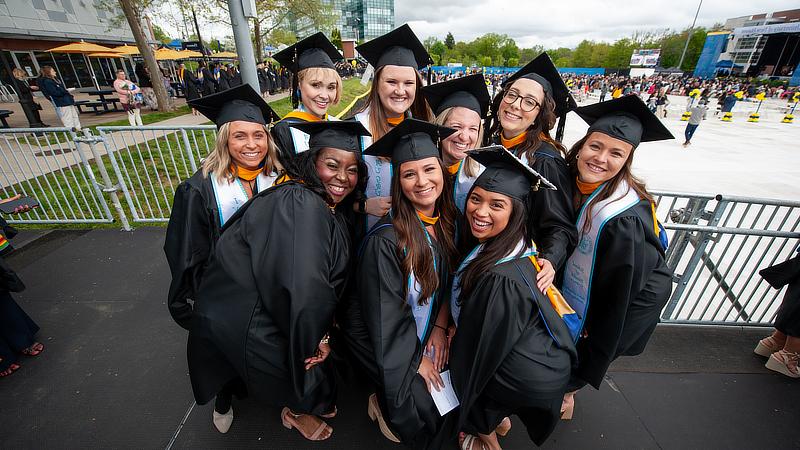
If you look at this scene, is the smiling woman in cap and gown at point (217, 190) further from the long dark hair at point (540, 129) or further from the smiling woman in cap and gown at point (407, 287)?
the long dark hair at point (540, 129)

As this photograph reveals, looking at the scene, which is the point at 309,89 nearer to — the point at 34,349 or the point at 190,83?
the point at 34,349

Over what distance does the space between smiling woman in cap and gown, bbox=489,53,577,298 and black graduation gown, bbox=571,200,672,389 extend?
0.87 ft

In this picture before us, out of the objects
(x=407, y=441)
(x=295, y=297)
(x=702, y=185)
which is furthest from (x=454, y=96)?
(x=702, y=185)

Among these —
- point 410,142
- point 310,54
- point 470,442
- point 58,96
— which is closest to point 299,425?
point 470,442

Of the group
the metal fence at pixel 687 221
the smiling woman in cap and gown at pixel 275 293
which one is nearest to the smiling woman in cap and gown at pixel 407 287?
the smiling woman in cap and gown at pixel 275 293

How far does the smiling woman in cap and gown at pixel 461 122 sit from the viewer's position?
2664 millimetres

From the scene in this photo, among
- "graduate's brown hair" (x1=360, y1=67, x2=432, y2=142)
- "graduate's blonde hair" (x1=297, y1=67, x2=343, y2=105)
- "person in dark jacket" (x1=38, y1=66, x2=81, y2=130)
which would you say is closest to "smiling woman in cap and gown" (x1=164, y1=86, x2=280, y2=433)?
"graduate's blonde hair" (x1=297, y1=67, x2=343, y2=105)

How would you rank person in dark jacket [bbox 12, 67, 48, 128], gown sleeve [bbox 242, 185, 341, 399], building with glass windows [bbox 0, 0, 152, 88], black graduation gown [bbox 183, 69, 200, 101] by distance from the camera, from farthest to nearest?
building with glass windows [bbox 0, 0, 152, 88] → black graduation gown [bbox 183, 69, 200, 101] → person in dark jacket [bbox 12, 67, 48, 128] → gown sleeve [bbox 242, 185, 341, 399]

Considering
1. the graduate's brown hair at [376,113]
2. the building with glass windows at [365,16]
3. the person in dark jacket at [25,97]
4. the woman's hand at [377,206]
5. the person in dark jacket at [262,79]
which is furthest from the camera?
the building with glass windows at [365,16]

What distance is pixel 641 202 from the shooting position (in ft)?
6.98

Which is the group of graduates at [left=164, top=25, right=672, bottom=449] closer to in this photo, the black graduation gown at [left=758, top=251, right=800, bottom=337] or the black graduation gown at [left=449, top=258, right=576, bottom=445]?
the black graduation gown at [left=449, top=258, right=576, bottom=445]

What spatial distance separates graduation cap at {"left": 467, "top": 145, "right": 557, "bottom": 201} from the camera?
197 centimetres

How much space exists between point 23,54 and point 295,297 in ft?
93.5

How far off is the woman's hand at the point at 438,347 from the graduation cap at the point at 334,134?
4.44 feet
